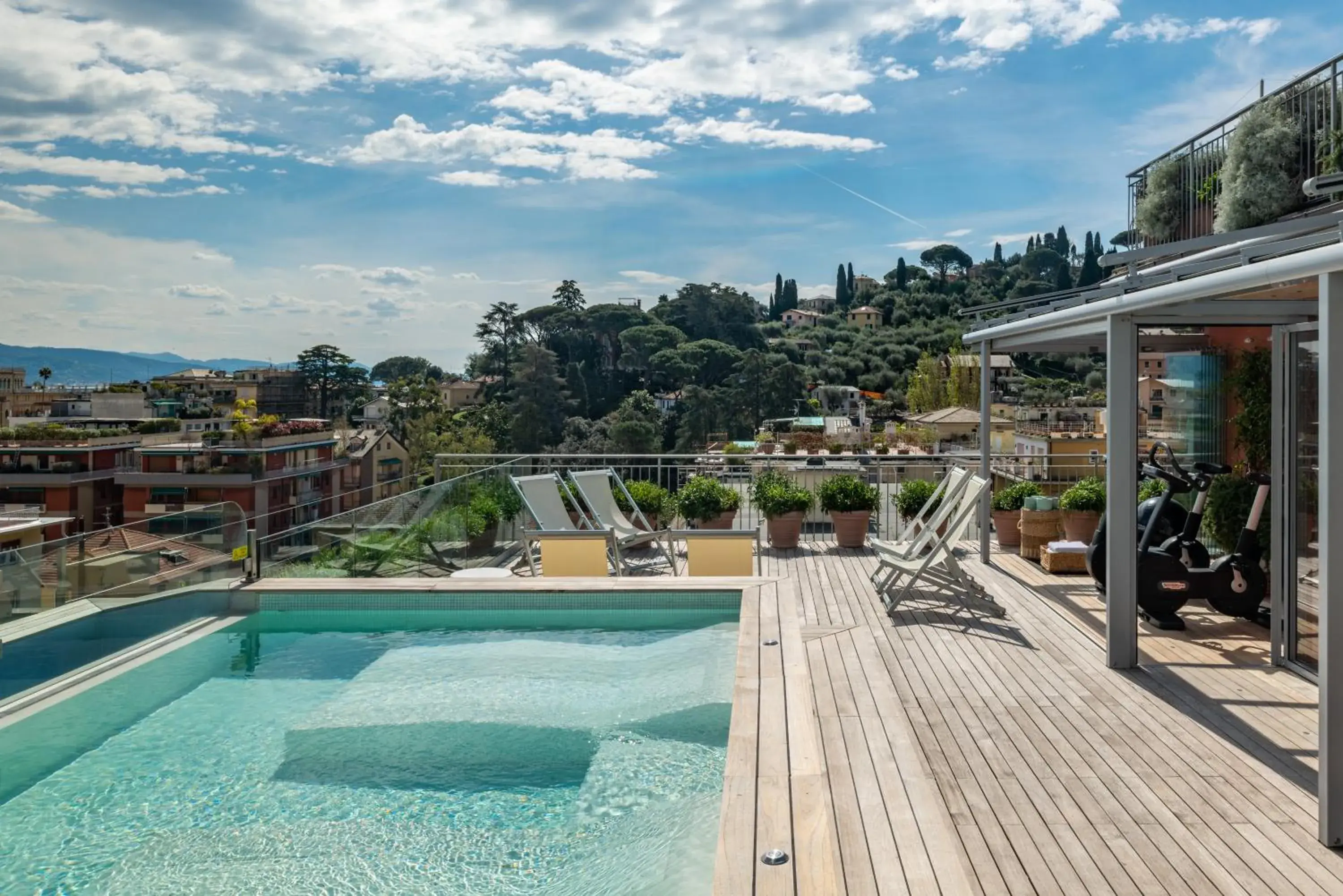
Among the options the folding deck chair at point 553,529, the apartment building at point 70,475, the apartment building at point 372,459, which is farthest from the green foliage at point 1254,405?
the apartment building at point 372,459

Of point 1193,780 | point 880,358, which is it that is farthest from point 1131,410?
point 880,358

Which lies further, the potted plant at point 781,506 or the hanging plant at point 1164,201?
the hanging plant at point 1164,201

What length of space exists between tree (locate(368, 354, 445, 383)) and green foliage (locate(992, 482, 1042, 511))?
8604cm

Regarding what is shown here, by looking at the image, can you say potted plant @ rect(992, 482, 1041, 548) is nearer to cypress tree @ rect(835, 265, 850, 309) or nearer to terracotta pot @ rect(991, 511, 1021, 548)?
terracotta pot @ rect(991, 511, 1021, 548)

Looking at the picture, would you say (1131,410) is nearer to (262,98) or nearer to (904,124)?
(904,124)

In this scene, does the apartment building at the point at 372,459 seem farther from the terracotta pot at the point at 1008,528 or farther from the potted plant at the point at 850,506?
the terracotta pot at the point at 1008,528

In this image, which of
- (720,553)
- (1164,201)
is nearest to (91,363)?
(1164,201)

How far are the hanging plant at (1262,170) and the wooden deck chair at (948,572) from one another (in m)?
4.71

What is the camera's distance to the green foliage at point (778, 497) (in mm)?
8477

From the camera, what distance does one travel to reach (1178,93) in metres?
20.3

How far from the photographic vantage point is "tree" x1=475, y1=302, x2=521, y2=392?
69562 millimetres

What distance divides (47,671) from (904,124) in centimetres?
3453

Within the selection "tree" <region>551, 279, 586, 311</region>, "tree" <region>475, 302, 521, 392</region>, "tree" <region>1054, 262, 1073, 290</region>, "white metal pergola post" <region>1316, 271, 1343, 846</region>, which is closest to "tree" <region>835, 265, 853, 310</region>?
"tree" <region>1054, 262, 1073, 290</region>

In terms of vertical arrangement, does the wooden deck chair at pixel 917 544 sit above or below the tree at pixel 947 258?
below
